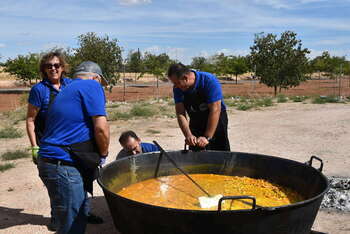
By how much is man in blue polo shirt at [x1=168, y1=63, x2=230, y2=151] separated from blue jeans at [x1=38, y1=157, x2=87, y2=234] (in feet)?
4.24

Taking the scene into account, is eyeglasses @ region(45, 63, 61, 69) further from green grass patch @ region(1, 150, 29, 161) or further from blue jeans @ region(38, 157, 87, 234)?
green grass patch @ region(1, 150, 29, 161)

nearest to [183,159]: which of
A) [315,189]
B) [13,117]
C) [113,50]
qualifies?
[315,189]

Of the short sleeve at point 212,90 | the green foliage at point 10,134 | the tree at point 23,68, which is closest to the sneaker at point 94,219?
the short sleeve at point 212,90

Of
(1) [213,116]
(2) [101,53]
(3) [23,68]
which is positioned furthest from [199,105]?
(3) [23,68]

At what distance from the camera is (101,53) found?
52.0 feet

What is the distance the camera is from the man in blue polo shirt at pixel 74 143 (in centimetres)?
235

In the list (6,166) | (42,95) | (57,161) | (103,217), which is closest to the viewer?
(57,161)

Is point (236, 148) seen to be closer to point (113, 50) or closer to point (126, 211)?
point (126, 211)

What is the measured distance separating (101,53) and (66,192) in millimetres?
14033

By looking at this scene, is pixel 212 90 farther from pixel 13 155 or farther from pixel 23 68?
pixel 23 68

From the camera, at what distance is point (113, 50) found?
1630cm

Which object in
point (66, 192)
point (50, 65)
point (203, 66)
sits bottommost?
point (66, 192)

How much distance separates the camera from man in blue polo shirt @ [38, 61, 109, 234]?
7.72 feet

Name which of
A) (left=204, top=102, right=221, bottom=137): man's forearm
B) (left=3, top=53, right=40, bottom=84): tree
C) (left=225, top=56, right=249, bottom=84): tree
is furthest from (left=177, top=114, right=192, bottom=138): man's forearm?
(left=225, top=56, right=249, bottom=84): tree
